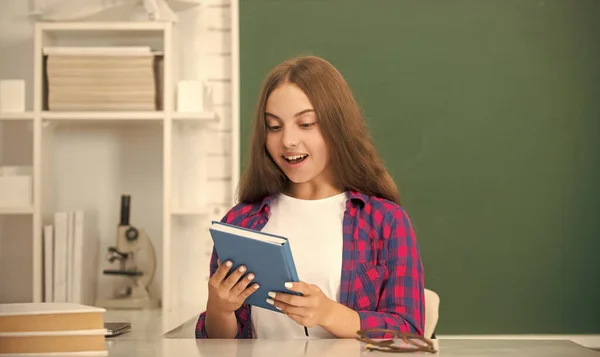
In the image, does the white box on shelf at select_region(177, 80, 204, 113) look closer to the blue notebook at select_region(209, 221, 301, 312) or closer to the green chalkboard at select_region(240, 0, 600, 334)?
the green chalkboard at select_region(240, 0, 600, 334)

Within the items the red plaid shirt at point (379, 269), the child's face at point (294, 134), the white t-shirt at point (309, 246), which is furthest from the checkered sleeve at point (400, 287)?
the child's face at point (294, 134)

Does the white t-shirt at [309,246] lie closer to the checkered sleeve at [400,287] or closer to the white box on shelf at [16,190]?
the checkered sleeve at [400,287]

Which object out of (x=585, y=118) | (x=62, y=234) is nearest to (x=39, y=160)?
(x=62, y=234)

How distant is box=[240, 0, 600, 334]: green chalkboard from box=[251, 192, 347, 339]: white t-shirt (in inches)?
52.7

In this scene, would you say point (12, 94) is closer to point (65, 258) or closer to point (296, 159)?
point (65, 258)

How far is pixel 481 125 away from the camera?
10.8 ft

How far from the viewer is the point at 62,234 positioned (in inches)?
120

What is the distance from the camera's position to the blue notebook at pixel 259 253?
1.48 meters

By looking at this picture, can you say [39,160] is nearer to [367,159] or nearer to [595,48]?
[367,159]

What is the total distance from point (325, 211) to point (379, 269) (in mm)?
201

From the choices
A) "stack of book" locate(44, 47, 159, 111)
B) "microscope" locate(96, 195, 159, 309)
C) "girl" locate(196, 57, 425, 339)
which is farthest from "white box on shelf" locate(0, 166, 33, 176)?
"girl" locate(196, 57, 425, 339)

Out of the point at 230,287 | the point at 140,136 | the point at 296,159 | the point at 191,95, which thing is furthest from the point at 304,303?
the point at 140,136

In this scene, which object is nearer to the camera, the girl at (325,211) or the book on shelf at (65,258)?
the girl at (325,211)

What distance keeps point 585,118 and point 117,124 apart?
1884 mm
